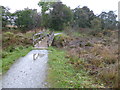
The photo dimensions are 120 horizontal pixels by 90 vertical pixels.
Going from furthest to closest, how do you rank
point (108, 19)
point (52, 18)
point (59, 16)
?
point (108, 19), point (52, 18), point (59, 16)

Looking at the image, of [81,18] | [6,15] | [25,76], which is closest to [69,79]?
[25,76]

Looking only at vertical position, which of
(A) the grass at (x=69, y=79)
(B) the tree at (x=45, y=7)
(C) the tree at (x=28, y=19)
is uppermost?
(B) the tree at (x=45, y=7)

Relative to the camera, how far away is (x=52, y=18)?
19.9 m

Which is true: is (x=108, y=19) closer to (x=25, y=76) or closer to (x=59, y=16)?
(x=59, y=16)

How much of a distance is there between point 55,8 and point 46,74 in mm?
17433

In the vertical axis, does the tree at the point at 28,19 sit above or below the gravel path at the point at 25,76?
above

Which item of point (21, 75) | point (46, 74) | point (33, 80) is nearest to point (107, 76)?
point (46, 74)

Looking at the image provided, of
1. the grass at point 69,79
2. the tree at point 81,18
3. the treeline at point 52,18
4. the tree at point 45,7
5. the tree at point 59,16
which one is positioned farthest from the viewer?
the tree at point 81,18

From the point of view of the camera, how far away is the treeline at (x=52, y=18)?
1748cm

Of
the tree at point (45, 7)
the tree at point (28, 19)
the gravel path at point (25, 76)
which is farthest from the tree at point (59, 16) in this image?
the gravel path at point (25, 76)

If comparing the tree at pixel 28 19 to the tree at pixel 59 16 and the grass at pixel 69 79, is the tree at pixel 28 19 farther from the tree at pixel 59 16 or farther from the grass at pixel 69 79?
the grass at pixel 69 79

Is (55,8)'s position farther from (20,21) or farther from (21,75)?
(21,75)

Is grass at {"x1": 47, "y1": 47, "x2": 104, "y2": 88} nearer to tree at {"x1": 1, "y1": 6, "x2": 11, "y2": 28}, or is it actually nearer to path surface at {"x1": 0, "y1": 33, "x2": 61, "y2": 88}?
path surface at {"x1": 0, "y1": 33, "x2": 61, "y2": 88}

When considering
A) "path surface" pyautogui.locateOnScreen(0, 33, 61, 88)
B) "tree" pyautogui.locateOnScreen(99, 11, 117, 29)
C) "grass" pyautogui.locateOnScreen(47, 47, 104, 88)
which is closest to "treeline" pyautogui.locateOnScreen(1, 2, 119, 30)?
"tree" pyautogui.locateOnScreen(99, 11, 117, 29)
